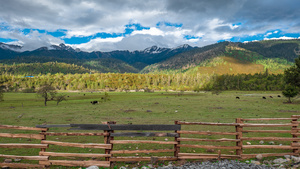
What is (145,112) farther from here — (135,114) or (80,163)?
(80,163)

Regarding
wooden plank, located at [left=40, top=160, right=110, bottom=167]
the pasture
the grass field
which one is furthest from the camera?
the pasture

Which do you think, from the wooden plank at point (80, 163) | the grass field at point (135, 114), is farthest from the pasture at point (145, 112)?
the wooden plank at point (80, 163)

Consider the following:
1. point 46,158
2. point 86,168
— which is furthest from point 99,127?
point 46,158

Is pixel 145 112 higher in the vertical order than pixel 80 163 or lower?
lower

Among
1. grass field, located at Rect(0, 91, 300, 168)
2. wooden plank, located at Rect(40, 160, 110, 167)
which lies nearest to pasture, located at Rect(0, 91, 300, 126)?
grass field, located at Rect(0, 91, 300, 168)

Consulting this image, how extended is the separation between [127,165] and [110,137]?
2.08 metres

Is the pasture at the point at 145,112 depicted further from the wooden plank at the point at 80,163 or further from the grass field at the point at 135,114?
the wooden plank at the point at 80,163

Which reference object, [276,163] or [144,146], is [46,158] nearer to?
[144,146]

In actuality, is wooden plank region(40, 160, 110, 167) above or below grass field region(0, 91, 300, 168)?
above

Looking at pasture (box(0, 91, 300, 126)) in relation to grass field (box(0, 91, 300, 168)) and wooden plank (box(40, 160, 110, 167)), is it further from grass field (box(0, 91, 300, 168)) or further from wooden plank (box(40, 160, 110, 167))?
wooden plank (box(40, 160, 110, 167))

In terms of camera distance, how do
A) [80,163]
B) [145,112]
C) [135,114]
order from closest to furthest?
[80,163], [135,114], [145,112]

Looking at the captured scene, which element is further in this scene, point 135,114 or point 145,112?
point 145,112

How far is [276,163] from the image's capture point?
1129cm

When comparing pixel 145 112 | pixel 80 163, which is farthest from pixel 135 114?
pixel 80 163
